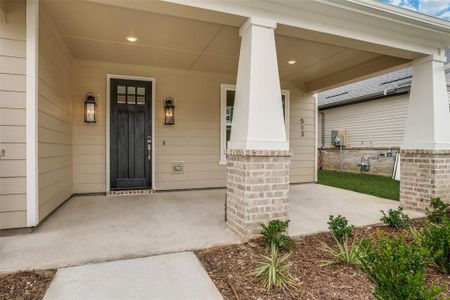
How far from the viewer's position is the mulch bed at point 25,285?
6.38 ft

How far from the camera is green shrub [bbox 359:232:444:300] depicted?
1.52 metres

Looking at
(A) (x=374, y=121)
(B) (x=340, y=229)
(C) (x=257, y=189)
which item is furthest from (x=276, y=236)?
(A) (x=374, y=121)

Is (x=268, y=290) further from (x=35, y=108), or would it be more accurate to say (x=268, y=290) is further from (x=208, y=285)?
(x=35, y=108)

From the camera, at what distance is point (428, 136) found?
14.4ft

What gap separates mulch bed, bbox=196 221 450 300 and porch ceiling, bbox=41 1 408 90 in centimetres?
260

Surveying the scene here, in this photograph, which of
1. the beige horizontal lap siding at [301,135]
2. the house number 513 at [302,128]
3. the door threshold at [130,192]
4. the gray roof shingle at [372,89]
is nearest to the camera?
the door threshold at [130,192]

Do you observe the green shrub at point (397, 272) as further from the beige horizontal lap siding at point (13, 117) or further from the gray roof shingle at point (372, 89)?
the gray roof shingle at point (372, 89)

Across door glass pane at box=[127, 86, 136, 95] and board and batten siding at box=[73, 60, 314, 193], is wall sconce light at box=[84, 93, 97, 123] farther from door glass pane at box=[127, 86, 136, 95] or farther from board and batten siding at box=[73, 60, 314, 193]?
door glass pane at box=[127, 86, 136, 95]

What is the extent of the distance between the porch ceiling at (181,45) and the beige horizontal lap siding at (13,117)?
0.53m

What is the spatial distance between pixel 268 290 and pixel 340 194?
4385 mm

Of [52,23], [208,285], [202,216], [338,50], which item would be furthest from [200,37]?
[208,285]

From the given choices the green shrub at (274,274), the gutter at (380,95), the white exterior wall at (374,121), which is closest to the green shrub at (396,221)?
the green shrub at (274,274)

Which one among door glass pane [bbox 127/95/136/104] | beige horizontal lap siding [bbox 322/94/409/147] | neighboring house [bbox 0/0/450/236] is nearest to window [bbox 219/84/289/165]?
neighboring house [bbox 0/0/450/236]

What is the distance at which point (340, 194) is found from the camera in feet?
19.3
